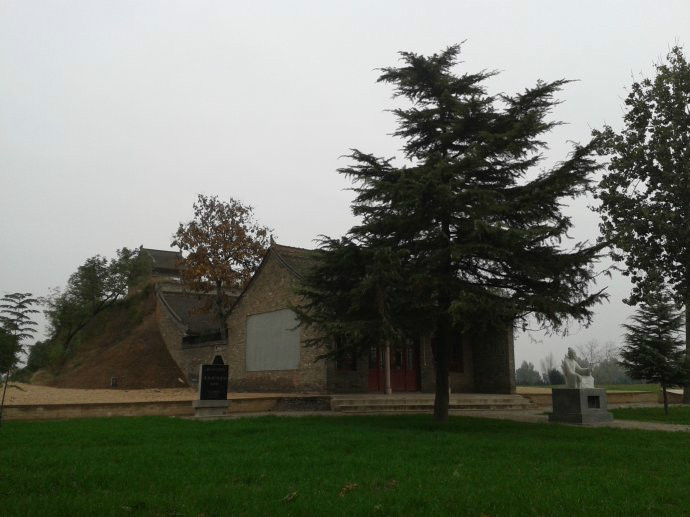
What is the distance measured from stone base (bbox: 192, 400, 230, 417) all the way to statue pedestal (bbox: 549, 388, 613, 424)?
878 cm

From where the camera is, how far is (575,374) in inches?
619

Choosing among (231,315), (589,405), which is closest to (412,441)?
(589,405)

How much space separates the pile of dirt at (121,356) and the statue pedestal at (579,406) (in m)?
23.3

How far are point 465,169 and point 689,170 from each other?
10.9m

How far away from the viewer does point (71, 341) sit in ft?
150

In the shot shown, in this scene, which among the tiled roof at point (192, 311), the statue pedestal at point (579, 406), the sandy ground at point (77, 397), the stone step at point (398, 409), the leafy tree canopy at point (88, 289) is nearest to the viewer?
the statue pedestal at point (579, 406)

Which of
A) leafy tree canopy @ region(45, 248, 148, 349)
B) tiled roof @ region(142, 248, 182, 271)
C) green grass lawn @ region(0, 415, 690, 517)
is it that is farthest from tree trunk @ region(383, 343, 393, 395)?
tiled roof @ region(142, 248, 182, 271)

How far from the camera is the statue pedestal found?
14938 mm

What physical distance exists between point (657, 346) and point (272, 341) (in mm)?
14405

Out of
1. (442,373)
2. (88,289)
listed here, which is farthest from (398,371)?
(88,289)

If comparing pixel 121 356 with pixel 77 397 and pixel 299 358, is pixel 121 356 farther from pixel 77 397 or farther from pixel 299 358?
pixel 299 358

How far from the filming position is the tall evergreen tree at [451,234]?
11734 mm

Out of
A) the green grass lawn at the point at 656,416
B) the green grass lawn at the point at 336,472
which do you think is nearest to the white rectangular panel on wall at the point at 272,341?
the green grass lawn at the point at 656,416

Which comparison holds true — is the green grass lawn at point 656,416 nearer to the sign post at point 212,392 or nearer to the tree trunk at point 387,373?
the tree trunk at point 387,373
